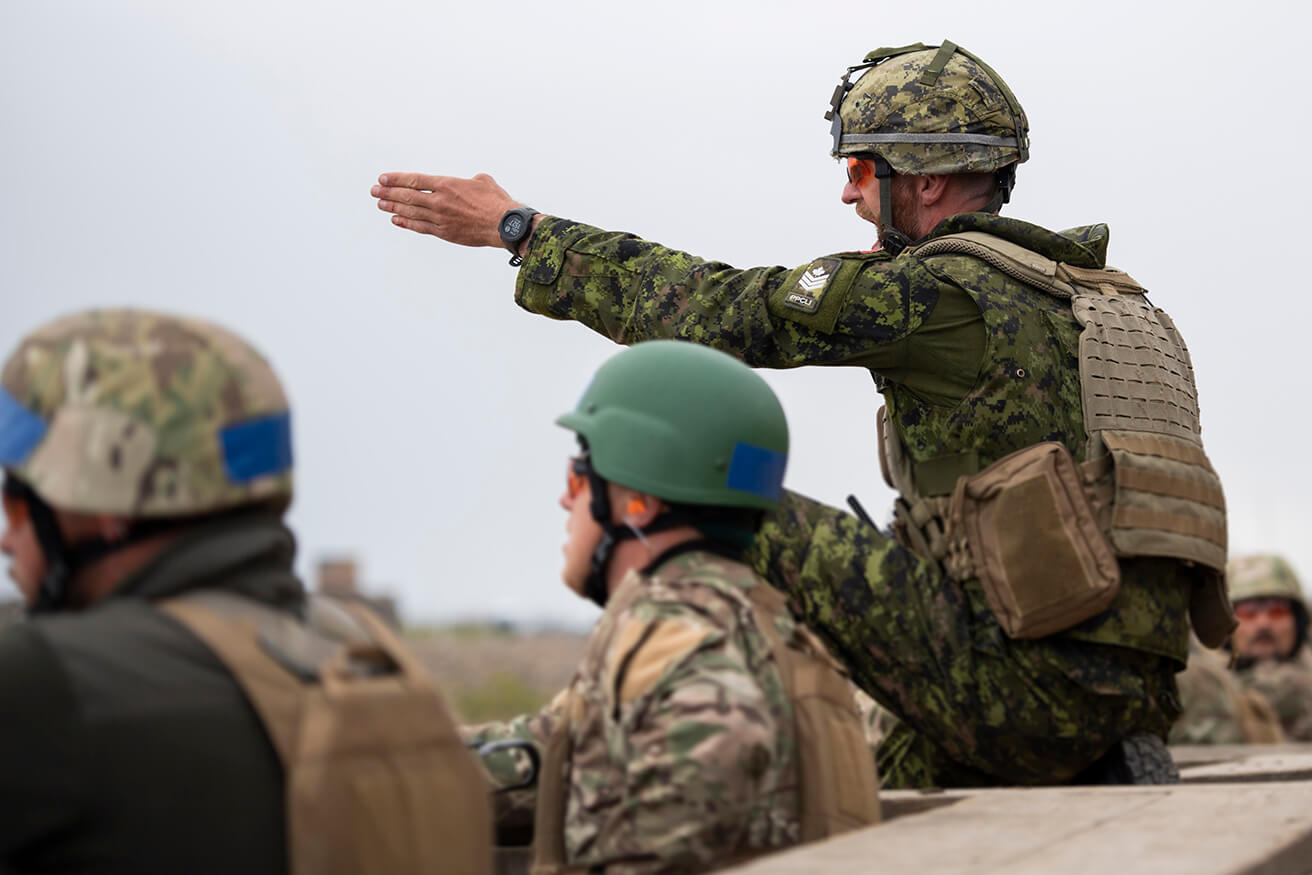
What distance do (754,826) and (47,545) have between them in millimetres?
1411

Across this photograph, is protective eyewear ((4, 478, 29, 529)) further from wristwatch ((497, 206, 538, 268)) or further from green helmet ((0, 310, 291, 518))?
wristwatch ((497, 206, 538, 268))

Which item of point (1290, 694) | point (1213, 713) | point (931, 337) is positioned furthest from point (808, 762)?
point (1290, 694)

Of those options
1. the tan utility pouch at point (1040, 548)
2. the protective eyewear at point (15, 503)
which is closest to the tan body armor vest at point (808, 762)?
the protective eyewear at point (15, 503)

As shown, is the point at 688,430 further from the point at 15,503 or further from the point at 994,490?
the point at 994,490

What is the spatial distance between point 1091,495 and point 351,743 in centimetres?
294

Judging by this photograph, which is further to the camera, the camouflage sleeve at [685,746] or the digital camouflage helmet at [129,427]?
the camouflage sleeve at [685,746]

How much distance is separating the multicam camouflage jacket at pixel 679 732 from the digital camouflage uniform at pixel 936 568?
1.48 metres

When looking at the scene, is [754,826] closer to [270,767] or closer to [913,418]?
[270,767]

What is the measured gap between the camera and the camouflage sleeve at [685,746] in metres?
3.31

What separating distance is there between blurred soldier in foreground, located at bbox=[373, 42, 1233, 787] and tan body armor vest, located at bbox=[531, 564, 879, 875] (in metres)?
1.46

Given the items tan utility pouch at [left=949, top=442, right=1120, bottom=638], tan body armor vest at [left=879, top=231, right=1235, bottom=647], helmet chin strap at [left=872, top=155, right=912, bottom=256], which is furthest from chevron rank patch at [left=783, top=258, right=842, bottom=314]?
tan utility pouch at [left=949, top=442, right=1120, bottom=638]

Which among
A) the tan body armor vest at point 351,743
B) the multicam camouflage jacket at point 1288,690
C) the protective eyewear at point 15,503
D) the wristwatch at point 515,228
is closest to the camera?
the tan body armor vest at point 351,743

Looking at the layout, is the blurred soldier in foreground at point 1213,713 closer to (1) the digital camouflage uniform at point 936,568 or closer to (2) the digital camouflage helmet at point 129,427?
(1) the digital camouflage uniform at point 936,568

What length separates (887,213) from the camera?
5.85 metres
